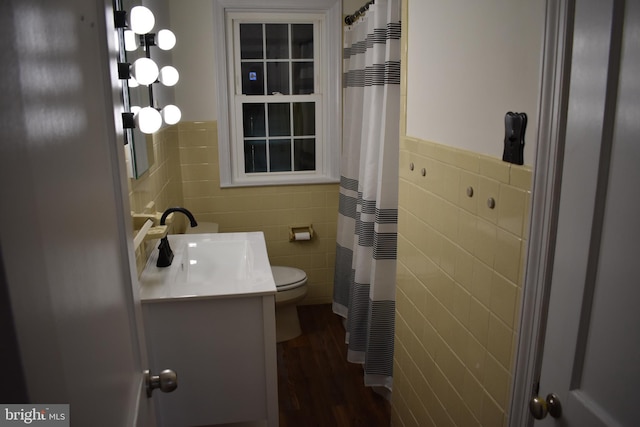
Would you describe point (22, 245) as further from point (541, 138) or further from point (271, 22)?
point (271, 22)

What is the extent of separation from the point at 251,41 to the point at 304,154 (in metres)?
0.84

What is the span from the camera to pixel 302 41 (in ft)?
11.5

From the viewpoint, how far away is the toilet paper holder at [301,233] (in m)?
3.61

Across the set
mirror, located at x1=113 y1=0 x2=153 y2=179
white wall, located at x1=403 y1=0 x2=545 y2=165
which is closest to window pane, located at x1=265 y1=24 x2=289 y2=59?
mirror, located at x1=113 y1=0 x2=153 y2=179

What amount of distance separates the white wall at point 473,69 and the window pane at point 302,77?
5.42 feet

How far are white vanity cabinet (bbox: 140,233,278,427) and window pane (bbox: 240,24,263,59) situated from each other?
1.86 metres

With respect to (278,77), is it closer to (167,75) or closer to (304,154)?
(304,154)

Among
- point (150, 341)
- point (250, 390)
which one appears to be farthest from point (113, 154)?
point (250, 390)

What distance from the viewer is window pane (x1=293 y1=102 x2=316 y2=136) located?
3.60 m

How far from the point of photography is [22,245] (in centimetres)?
47

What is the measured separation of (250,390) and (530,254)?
130 centimetres

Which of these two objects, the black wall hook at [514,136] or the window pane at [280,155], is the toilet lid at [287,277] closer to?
the window pane at [280,155]

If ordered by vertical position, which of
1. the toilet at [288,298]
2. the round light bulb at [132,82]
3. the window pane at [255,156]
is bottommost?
the toilet at [288,298]

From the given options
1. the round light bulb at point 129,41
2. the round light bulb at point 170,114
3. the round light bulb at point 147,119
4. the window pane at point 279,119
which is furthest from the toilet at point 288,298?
the round light bulb at point 129,41
